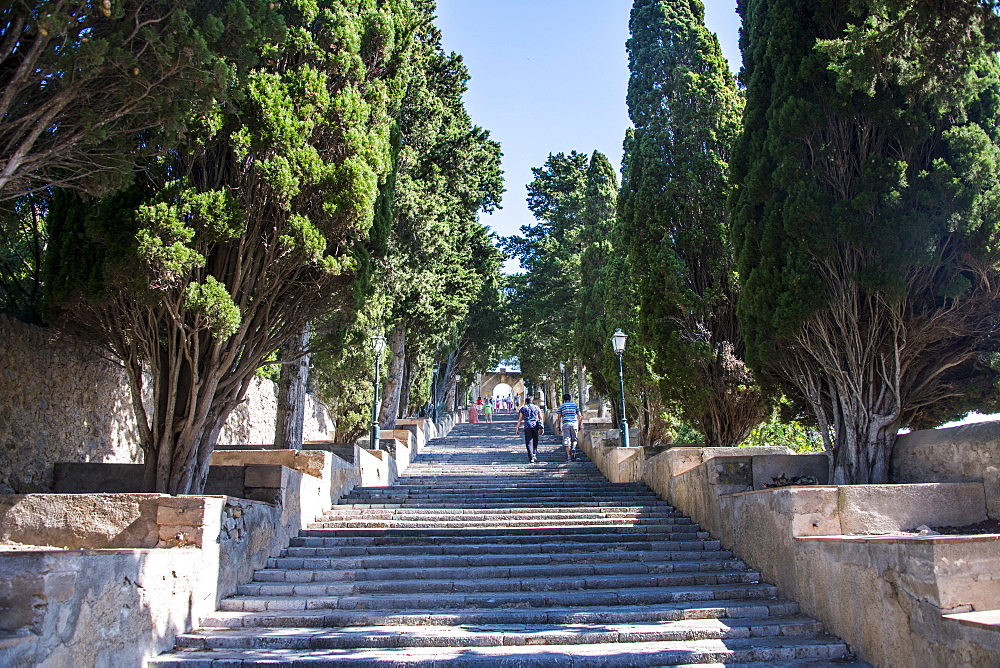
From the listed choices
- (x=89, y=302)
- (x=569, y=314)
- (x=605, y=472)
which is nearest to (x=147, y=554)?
(x=89, y=302)

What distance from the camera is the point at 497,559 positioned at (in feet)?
24.7

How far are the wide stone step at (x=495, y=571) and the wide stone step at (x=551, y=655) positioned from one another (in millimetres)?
1735

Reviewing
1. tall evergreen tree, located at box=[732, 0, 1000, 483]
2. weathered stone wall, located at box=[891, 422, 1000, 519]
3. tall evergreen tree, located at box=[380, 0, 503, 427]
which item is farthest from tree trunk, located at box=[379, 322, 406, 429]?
weathered stone wall, located at box=[891, 422, 1000, 519]

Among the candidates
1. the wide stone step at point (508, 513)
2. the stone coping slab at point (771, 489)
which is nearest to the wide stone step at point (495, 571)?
the stone coping slab at point (771, 489)

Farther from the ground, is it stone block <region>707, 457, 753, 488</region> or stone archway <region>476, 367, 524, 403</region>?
stone archway <region>476, 367, 524, 403</region>

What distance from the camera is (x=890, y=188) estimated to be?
6.98 meters

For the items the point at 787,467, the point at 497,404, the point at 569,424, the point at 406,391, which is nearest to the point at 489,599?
the point at 787,467

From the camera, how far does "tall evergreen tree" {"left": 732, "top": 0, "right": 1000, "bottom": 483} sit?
21.8 ft

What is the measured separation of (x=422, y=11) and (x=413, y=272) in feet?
18.7

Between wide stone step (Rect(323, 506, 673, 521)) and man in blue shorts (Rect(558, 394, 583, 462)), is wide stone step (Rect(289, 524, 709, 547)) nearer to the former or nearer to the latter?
wide stone step (Rect(323, 506, 673, 521))

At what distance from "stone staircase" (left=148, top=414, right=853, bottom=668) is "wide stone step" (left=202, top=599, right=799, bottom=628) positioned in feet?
0.04

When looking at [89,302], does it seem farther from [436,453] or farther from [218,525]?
[436,453]

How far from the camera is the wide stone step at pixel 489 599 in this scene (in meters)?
6.24

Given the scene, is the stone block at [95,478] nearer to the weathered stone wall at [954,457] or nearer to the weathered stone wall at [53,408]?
the weathered stone wall at [53,408]
